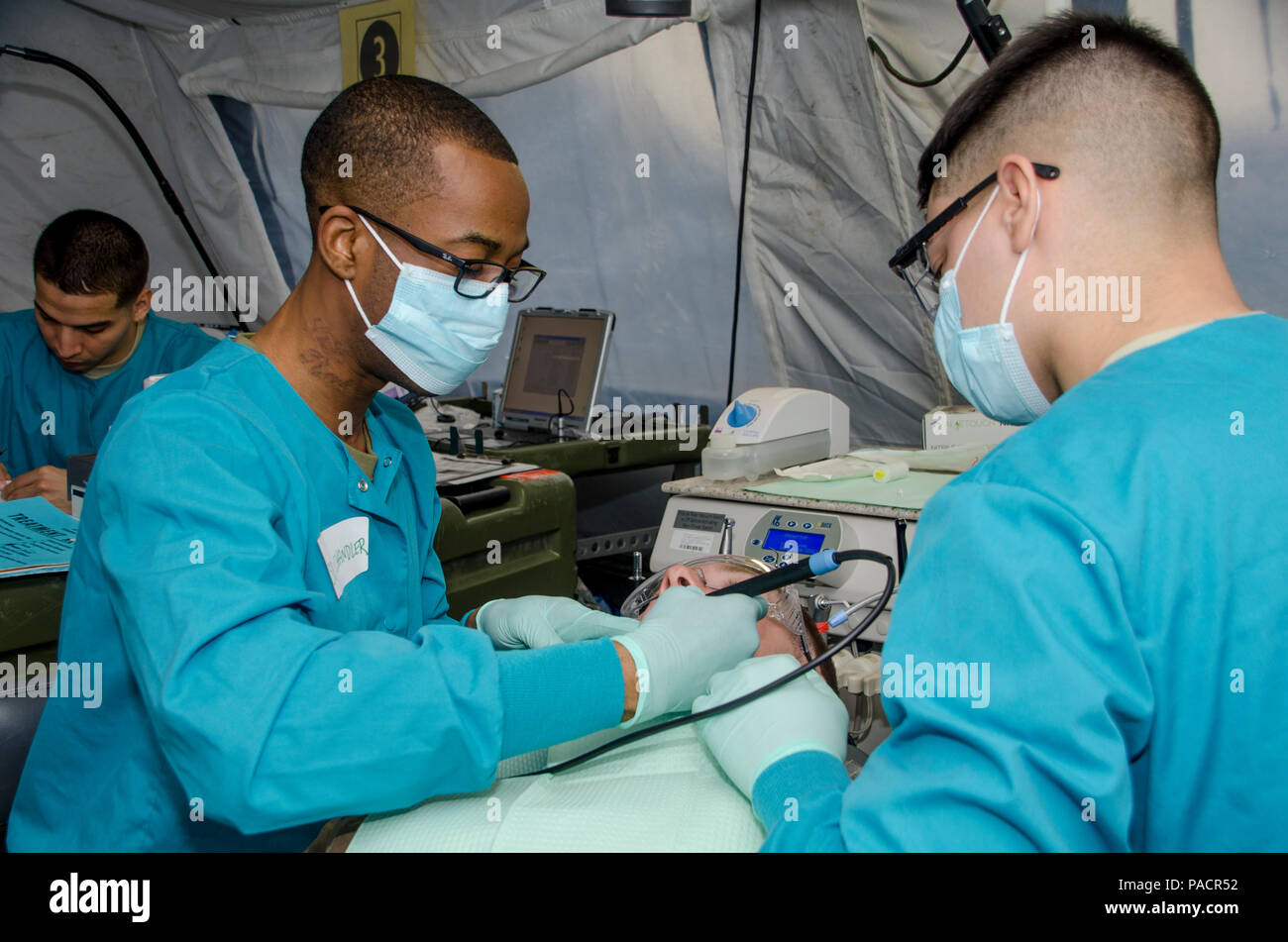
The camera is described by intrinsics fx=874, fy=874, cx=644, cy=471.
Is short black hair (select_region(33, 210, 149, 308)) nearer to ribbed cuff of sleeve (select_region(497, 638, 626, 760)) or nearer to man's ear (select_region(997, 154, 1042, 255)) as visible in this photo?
ribbed cuff of sleeve (select_region(497, 638, 626, 760))

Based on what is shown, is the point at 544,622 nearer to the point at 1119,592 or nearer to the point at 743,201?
the point at 1119,592

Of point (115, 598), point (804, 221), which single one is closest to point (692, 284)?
point (804, 221)

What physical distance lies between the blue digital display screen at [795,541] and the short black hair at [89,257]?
210cm

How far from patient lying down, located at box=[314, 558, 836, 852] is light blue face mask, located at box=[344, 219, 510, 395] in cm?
61

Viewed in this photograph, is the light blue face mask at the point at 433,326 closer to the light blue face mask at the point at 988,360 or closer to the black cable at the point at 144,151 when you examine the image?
the light blue face mask at the point at 988,360

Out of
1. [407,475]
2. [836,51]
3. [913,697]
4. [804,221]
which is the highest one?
[836,51]

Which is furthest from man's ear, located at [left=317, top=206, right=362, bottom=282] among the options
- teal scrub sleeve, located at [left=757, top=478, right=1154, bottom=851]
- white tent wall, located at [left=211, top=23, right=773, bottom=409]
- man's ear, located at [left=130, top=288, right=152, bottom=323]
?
white tent wall, located at [left=211, top=23, right=773, bottom=409]

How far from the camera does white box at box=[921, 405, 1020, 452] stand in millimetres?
2340

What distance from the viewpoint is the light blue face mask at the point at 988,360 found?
0.97m


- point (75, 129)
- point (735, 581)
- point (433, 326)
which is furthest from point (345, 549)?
point (75, 129)

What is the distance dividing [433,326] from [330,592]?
42cm

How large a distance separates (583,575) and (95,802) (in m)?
3.08
